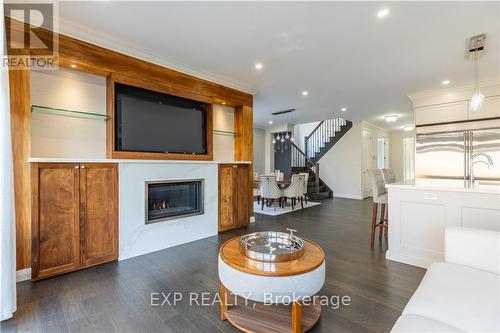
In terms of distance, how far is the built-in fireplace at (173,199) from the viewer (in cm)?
342

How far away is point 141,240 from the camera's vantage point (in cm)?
→ 323

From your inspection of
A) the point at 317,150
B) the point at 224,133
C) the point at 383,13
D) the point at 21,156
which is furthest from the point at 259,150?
the point at 21,156

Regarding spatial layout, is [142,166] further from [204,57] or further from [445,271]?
[445,271]

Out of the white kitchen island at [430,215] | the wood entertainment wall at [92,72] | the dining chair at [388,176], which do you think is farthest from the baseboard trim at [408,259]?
the wood entertainment wall at [92,72]

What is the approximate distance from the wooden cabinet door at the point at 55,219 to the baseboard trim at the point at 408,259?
A: 12.6 feet

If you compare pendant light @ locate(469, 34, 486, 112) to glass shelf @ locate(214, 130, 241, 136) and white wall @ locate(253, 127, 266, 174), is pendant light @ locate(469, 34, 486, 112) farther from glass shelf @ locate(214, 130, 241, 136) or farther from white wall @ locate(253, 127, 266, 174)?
white wall @ locate(253, 127, 266, 174)

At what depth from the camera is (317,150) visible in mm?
9828

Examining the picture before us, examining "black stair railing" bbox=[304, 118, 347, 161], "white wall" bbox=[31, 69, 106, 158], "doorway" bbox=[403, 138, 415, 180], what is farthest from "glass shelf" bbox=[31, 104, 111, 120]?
"doorway" bbox=[403, 138, 415, 180]

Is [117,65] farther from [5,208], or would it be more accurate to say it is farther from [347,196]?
[347,196]

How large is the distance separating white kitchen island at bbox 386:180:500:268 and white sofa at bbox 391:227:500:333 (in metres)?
1.05

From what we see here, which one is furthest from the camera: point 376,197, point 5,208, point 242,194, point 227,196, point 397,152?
point 397,152

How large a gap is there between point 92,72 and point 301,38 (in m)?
2.70

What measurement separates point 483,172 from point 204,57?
563 centimetres

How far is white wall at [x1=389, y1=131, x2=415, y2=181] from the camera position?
10.0 meters
